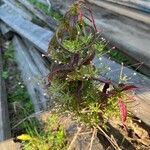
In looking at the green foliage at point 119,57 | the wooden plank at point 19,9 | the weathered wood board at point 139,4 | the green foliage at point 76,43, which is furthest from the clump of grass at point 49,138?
the wooden plank at point 19,9

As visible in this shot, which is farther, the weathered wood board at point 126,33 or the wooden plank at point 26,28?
the wooden plank at point 26,28

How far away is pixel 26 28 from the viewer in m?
5.75

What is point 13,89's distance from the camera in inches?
206

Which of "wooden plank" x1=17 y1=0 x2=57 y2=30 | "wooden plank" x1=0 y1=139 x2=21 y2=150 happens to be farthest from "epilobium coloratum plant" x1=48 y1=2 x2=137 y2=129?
"wooden plank" x1=17 y1=0 x2=57 y2=30

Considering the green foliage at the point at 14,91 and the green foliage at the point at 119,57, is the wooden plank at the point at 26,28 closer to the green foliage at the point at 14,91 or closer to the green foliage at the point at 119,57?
the green foliage at the point at 14,91

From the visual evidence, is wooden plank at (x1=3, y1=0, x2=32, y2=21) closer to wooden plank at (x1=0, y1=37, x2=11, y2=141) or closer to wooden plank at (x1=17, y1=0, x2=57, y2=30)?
wooden plank at (x1=17, y1=0, x2=57, y2=30)

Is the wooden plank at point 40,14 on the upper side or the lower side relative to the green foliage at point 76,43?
lower

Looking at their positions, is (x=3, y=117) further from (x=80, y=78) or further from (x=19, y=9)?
(x=19, y=9)

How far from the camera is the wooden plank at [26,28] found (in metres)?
5.09

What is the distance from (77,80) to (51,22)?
3544mm

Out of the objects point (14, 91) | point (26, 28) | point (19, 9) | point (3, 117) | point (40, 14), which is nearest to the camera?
point (3, 117)

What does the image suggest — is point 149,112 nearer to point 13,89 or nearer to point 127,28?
point 127,28

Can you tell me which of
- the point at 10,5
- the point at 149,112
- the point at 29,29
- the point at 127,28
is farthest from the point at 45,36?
the point at 149,112

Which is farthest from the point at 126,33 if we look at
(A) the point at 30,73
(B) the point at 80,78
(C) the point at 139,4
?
(B) the point at 80,78
